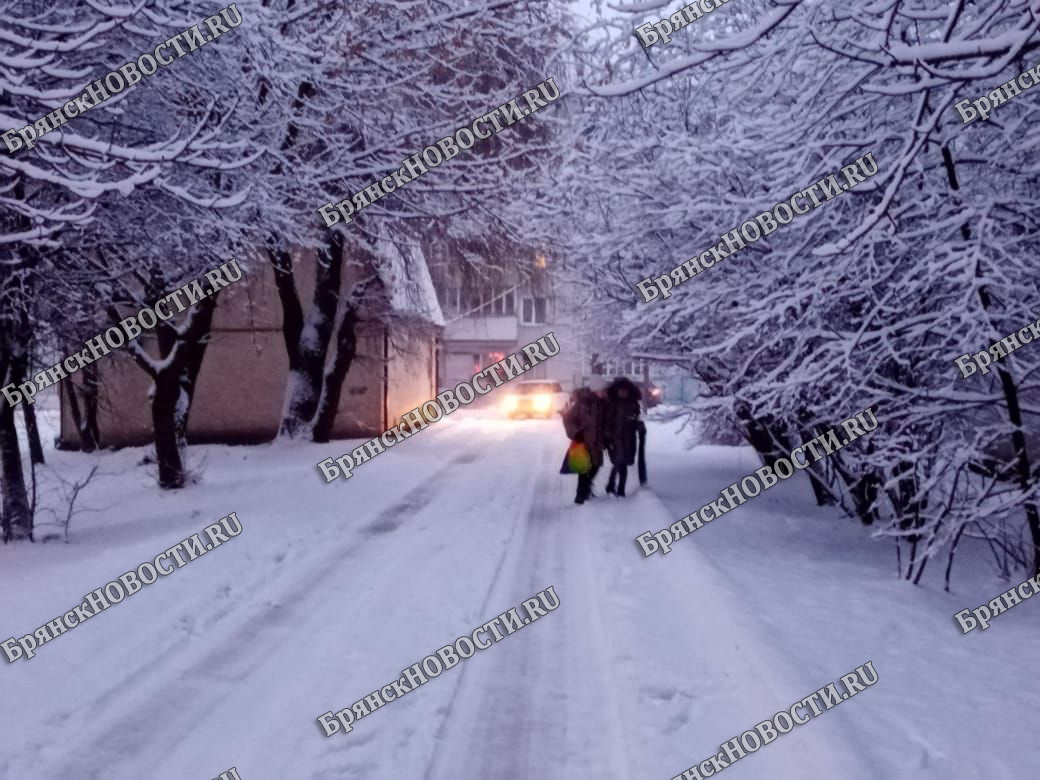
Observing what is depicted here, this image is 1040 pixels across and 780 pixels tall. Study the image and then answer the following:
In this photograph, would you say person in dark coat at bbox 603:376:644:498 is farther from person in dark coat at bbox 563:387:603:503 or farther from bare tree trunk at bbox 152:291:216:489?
bare tree trunk at bbox 152:291:216:489

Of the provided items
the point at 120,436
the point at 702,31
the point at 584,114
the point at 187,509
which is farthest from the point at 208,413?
the point at 702,31

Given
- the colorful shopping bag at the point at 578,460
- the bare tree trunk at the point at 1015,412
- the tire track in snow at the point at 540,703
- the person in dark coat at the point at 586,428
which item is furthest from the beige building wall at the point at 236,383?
the bare tree trunk at the point at 1015,412

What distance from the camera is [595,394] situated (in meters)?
11.9

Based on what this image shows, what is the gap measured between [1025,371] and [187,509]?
9.19 meters

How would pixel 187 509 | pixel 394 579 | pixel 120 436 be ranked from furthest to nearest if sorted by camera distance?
pixel 120 436 → pixel 187 509 → pixel 394 579

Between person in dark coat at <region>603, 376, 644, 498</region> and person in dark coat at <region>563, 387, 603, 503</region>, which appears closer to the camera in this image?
person in dark coat at <region>563, 387, 603, 503</region>

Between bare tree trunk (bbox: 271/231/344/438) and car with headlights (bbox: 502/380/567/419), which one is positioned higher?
bare tree trunk (bbox: 271/231/344/438)

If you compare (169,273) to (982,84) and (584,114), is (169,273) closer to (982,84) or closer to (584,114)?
(584,114)

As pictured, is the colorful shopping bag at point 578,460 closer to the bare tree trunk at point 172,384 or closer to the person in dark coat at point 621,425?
the person in dark coat at point 621,425

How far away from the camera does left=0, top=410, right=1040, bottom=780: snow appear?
12.8 feet

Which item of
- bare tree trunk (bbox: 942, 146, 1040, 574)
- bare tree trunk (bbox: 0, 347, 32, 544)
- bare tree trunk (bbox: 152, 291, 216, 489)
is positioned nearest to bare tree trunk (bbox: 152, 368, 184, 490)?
bare tree trunk (bbox: 152, 291, 216, 489)

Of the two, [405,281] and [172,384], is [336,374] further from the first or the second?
[172,384]

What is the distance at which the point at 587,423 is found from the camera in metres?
11.5

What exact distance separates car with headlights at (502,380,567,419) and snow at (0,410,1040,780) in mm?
23138
